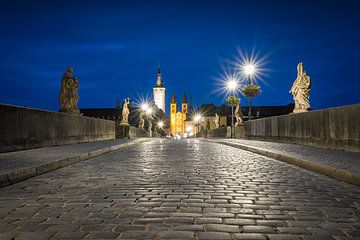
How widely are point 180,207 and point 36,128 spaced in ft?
35.9

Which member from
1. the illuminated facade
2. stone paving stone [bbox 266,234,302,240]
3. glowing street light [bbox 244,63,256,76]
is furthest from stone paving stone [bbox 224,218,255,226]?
the illuminated facade

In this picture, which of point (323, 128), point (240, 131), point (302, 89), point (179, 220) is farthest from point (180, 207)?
point (240, 131)

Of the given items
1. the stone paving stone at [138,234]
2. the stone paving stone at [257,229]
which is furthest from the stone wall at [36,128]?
the stone paving stone at [257,229]

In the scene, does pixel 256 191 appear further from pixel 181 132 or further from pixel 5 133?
pixel 181 132

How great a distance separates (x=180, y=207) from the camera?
15.4 feet

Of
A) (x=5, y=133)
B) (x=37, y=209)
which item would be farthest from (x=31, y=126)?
(x=37, y=209)

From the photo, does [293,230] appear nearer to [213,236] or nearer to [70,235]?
[213,236]

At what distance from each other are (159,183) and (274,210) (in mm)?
2718

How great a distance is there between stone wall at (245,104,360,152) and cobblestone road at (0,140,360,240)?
4.75 m

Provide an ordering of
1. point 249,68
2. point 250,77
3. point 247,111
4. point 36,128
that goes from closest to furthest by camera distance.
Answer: point 36,128 < point 249,68 < point 250,77 < point 247,111

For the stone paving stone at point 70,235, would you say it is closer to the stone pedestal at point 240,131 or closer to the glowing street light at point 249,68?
the glowing street light at point 249,68

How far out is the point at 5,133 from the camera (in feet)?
37.9

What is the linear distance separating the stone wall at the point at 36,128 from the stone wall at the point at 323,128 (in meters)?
11.3

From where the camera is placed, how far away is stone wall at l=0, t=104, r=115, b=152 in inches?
461
